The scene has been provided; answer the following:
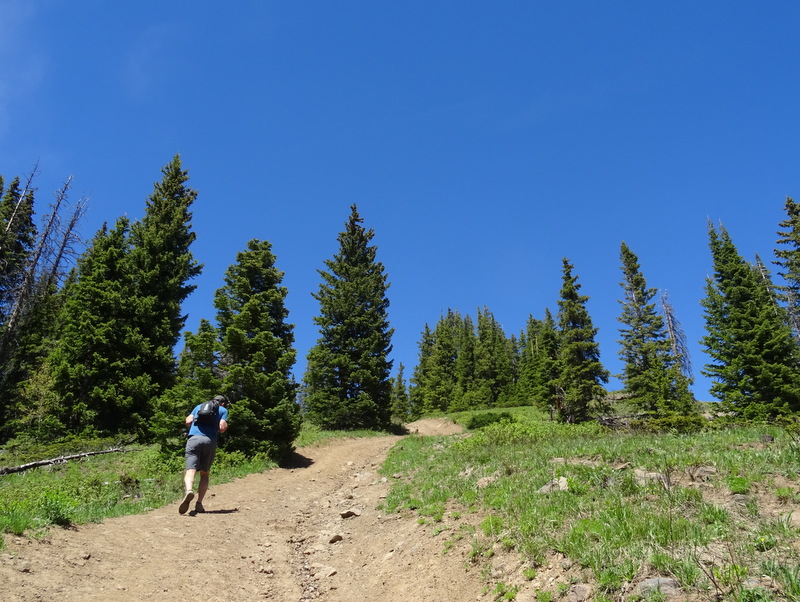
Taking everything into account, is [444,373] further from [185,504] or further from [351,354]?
[185,504]

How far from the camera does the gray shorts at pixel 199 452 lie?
898 centimetres

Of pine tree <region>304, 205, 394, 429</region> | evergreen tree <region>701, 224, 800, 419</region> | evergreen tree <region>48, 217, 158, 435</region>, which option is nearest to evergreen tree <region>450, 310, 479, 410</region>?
pine tree <region>304, 205, 394, 429</region>

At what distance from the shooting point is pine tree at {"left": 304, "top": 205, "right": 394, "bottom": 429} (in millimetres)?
30344

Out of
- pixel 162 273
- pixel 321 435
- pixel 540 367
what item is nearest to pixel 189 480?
pixel 321 435

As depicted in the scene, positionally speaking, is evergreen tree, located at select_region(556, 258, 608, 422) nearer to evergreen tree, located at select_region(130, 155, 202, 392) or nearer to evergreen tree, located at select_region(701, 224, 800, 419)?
evergreen tree, located at select_region(701, 224, 800, 419)

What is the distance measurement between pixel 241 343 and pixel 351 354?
15659mm

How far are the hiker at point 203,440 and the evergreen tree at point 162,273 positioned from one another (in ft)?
53.2

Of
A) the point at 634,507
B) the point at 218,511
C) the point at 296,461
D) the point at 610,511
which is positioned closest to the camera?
the point at 610,511

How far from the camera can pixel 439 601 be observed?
5.12 metres

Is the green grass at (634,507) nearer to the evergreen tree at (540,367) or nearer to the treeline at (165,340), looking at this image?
the treeline at (165,340)

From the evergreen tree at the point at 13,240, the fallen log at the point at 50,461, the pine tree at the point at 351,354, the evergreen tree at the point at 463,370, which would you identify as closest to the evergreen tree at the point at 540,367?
the evergreen tree at the point at 463,370

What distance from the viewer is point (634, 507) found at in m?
6.05

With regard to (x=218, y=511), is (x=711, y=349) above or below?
above

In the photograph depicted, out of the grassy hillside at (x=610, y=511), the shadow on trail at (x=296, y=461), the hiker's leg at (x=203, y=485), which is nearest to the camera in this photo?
the grassy hillside at (x=610, y=511)
